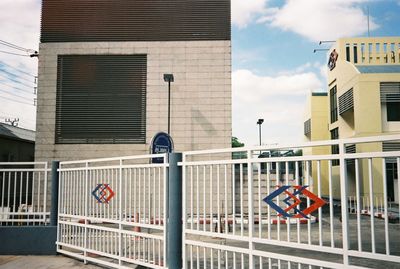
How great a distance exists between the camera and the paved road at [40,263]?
321 inches

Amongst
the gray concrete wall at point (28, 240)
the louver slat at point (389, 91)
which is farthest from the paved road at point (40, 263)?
the louver slat at point (389, 91)

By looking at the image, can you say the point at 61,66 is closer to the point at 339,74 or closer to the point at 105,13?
the point at 105,13

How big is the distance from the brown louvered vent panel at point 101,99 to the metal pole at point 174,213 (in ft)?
42.4

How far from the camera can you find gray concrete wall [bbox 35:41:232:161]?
61.3 feet

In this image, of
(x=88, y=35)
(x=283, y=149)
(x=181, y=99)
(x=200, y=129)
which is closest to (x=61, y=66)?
(x=88, y=35)

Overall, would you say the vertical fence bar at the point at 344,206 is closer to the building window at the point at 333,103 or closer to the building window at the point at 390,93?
the building window at the point at 390,93

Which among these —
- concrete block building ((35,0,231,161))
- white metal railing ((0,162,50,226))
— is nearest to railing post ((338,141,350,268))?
white metal railing ((0,162,50,226))

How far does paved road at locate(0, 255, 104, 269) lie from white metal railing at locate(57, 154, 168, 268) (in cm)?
16

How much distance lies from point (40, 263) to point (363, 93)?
→ 26206mm

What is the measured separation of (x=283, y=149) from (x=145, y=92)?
49.2 ft

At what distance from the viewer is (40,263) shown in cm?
852

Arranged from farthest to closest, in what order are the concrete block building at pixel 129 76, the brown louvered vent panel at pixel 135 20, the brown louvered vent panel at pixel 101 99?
the brown louvered vent panel at pixel 135 20 < the brown louvered vent panel at pixel 101 99 < the concrete block building at pixel 129 76

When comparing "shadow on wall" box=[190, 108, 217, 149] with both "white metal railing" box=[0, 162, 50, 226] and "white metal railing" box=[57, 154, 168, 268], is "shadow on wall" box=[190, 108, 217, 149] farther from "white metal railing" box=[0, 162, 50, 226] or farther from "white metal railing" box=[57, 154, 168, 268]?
"white metal railing" box=[57, 154, 168, 268]

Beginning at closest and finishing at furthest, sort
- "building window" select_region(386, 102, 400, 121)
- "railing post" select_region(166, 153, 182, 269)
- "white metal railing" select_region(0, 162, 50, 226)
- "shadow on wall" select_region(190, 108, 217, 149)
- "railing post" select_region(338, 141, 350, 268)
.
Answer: "railing post" select_region(338, 141, 350, 268)
"railing post" select_region(166, 153, 182, 269)
"white metal railing" select_region(0, 162, 50, 226)
"shadow on wall" select_region(190, 108, 217, 149)
"building window" select_region(386, 102, 400, 121)
